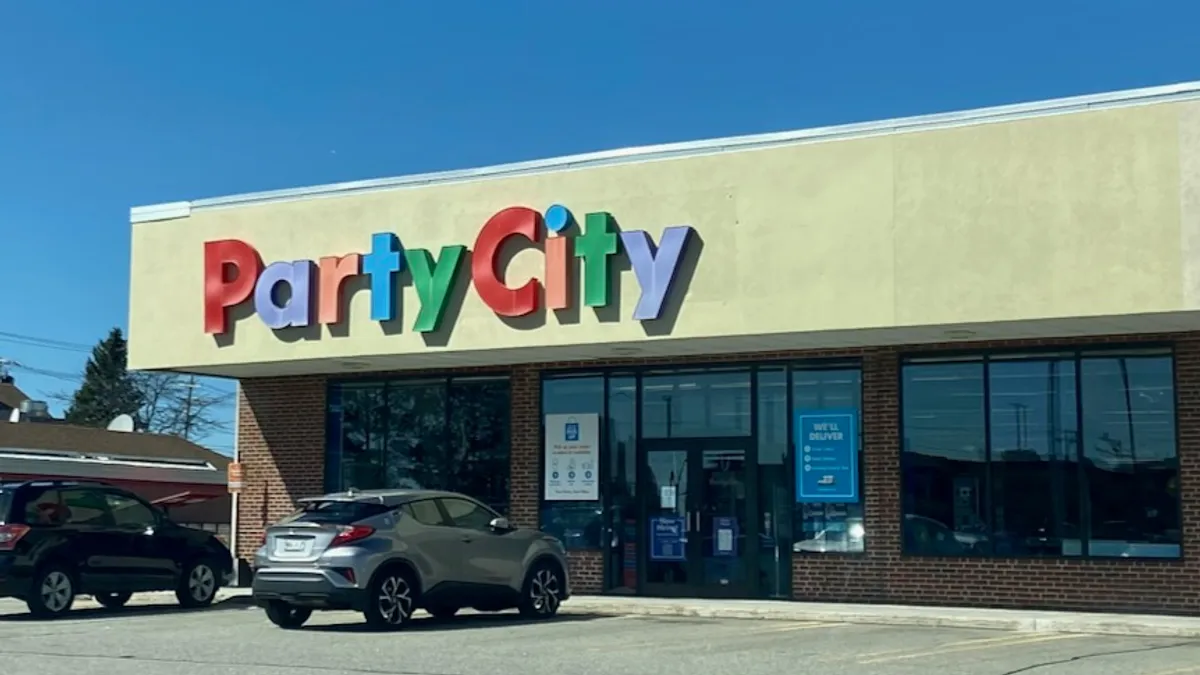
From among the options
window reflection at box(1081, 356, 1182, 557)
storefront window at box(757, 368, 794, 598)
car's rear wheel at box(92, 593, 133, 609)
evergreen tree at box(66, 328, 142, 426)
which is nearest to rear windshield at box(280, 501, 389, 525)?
car's rear wheel at box(92, 593, 133, 609)

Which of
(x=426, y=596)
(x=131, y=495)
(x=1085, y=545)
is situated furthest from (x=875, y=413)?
(x=131, y=495)

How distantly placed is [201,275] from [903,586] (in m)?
11.5

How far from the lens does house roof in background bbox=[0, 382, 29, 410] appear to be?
6531cm

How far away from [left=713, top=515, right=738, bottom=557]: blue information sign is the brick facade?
0.92 metres

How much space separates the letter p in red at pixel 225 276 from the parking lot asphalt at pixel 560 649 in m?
5.74

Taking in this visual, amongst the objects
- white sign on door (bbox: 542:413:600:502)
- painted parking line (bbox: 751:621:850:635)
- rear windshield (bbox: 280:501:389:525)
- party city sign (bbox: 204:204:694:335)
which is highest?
party city sign (bbox: 204:204:694:335)

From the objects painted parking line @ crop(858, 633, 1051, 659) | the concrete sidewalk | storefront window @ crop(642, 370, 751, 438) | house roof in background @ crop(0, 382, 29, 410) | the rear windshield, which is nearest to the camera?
painted parking line @ crop(858, 633, 1051, 659)

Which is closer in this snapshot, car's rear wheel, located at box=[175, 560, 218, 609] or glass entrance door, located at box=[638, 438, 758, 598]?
car's rear wheel, located at box=[175, 560, 218, 609]

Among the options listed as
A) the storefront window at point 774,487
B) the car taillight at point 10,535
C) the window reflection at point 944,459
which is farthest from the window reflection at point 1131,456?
the car taillight at point 10,535

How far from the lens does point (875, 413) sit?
20188mm

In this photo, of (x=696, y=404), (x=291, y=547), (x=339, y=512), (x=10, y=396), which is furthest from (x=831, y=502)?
(x=10, y=396)

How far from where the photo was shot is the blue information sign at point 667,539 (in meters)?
21.5

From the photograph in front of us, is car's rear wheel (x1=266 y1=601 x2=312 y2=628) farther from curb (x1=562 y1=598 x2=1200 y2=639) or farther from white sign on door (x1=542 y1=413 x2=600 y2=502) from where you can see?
white sign on door (x1=542 y1=413 x2=600 y2=502)

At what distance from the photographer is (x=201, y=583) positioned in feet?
67.8
